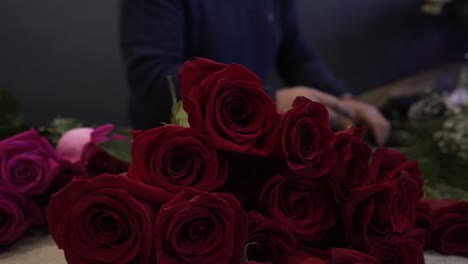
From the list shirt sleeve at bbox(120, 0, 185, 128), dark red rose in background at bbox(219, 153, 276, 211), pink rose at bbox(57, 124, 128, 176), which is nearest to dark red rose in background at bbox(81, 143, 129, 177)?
pink rose at bbox(57, 124, 128, 176)

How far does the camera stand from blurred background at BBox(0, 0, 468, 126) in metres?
1.58

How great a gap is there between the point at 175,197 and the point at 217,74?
9cm

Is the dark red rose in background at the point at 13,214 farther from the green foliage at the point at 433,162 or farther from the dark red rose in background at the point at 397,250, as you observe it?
the green foliage at the point at 433,162

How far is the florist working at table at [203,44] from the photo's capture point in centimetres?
99

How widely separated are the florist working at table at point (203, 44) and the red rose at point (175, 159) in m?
0.45

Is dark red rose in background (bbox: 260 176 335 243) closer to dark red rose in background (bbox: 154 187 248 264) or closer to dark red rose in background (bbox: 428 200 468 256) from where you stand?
dark red rose in background (bbox: 154 187 248 264)

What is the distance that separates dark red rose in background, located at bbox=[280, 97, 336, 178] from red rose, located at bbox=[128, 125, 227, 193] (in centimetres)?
5

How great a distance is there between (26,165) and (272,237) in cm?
30

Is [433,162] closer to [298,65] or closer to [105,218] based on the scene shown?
[298,65]

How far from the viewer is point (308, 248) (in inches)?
15.3

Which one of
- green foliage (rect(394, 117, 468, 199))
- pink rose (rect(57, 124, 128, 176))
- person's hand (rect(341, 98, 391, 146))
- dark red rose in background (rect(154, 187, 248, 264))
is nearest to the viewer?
dark red rose in background (rect(154, 187, 248, 264))

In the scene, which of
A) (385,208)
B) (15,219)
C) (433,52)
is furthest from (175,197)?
(433,52)

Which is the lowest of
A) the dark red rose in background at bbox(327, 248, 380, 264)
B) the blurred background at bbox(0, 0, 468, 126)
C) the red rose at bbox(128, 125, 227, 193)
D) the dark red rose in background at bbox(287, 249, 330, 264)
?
the blurred background at bbox(0, 0, 468, 126)

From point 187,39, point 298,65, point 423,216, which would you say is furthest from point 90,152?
point 298,65
